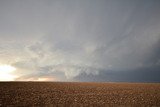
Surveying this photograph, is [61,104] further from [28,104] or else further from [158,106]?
[158,106]

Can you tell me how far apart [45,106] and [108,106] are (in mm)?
6611

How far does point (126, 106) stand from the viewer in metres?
24.7

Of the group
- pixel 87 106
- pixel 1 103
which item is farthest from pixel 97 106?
pixel 1 103

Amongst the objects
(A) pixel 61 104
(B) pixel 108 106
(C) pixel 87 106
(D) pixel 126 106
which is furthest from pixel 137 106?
(A) pixel 61 104

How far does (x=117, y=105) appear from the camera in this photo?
2514 cm

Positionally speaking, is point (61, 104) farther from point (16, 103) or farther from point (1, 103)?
point (1, 103)

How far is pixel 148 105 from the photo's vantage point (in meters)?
25.3

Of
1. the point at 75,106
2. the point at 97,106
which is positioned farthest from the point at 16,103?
the point at 97,106

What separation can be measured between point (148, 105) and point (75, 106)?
26.7ft

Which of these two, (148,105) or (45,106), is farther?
(148,105)

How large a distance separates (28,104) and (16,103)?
1494 millimetres

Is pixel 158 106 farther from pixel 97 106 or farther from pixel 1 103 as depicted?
pixel 1 103

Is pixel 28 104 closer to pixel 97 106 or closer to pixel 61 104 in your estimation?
pixel 61 104

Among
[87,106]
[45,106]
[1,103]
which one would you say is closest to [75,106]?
[87,106]
